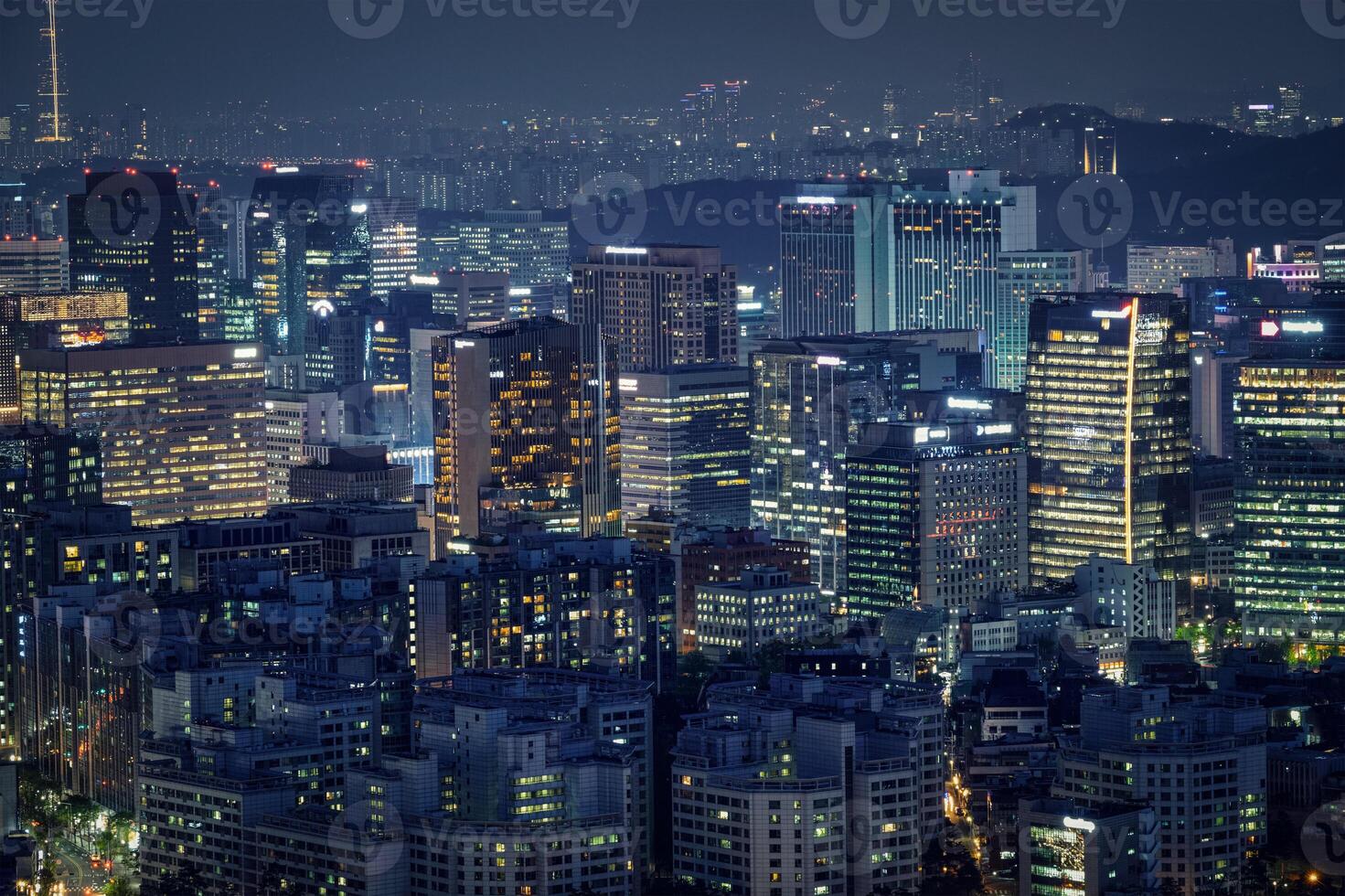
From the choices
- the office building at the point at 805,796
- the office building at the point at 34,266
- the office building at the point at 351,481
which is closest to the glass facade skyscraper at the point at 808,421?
the office building at the point at 351,481

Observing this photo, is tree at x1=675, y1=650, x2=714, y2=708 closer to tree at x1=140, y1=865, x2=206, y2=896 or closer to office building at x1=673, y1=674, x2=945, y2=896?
office building at x1=673, y1=674, x2=945, y2=896

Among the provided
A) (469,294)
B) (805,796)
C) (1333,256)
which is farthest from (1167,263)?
(805,796)

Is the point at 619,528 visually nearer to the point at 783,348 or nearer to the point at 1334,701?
the point at 783,348

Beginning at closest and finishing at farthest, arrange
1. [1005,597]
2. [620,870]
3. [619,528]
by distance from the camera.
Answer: [620,870], [1005,597], [619,528]

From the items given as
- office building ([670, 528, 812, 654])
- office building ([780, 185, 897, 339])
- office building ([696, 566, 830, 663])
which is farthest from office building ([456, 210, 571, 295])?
office building ([696, 566, 830, 663])

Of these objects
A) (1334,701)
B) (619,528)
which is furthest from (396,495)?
(1334,701)

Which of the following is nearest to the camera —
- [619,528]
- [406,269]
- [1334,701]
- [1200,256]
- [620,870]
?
[620,870]
